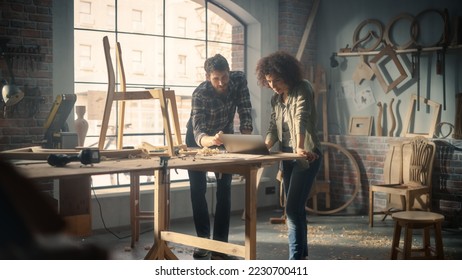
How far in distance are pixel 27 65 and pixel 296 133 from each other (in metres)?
2.14

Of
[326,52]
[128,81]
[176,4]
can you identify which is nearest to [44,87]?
[128,81]

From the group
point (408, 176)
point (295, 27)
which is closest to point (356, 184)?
point (408, 176)

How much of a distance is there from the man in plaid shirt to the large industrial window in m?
1.51

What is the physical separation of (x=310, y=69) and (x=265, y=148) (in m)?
3.16

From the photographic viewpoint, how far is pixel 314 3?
6.35 metres

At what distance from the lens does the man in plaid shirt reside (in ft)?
12.2

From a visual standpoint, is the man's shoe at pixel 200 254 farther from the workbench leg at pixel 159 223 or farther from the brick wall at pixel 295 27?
the brick wall at pixel 295 27

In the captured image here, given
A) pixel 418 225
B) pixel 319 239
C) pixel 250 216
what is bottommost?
pixel 319 239

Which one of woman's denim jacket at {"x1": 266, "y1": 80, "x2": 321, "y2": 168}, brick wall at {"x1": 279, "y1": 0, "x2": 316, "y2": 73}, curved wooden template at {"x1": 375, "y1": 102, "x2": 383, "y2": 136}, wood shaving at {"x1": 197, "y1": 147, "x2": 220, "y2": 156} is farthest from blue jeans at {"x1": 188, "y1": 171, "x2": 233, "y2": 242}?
brick wall at {"x1": 279, "y1": 0, "x2": 316, "y2": 73}

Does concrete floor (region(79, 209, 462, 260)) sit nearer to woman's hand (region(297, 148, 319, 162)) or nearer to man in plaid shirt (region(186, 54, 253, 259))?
man in plaid shirt (region(186, 54, 253, 259))

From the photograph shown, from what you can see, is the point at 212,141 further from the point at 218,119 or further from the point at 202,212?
the point at 202,212

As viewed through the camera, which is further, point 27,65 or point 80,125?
point 80,125

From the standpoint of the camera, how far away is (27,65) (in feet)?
14.0

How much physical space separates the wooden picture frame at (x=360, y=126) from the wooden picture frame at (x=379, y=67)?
0.38 m
